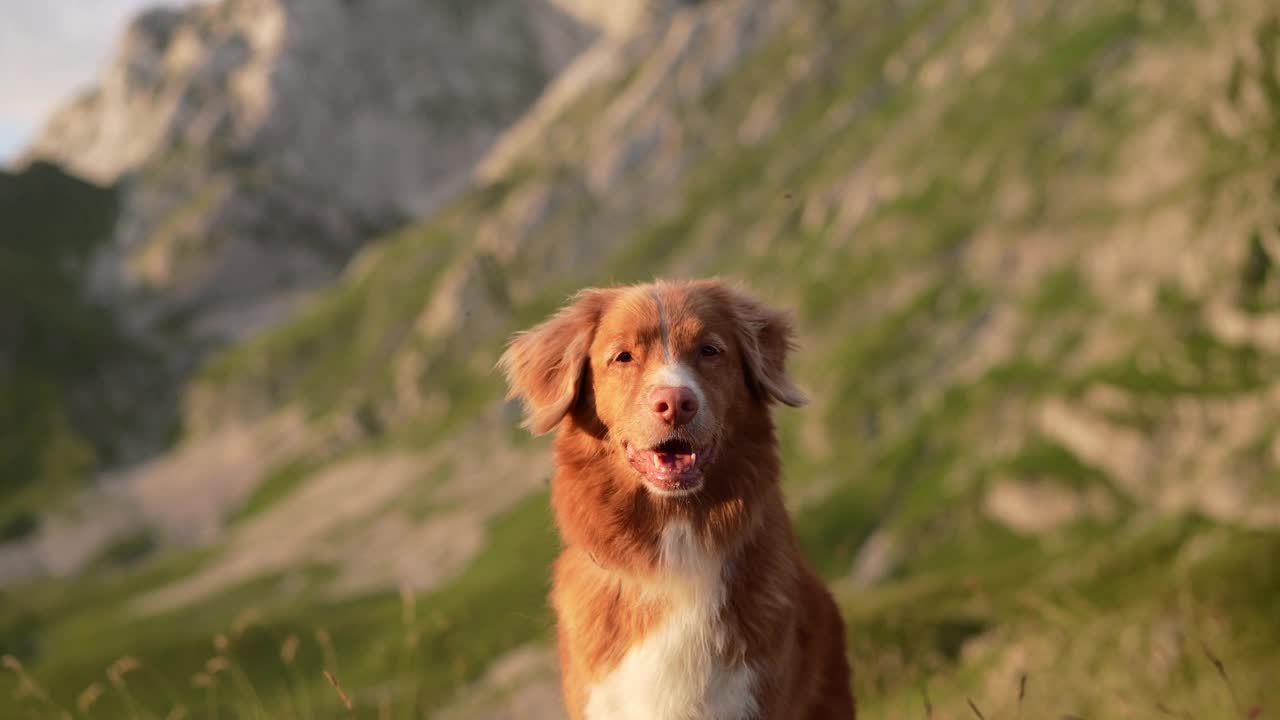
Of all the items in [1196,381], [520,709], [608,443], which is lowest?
[1196,381]

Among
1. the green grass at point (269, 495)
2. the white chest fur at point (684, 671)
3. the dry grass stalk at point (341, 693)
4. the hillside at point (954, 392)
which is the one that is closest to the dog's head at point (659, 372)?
the white chest fur at point (684, 671)

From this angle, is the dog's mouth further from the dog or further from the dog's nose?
the dog's nose

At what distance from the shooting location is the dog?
6883 millimetres

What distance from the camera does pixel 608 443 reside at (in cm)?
762

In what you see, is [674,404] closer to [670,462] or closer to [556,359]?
[670,462]

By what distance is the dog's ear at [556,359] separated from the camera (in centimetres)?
786

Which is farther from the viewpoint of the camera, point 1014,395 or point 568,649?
point 1014,395

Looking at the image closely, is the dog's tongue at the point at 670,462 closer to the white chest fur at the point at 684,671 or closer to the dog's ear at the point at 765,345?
the white chest fur at the point at 684,671

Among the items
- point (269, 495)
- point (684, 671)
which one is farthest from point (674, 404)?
point (269, 495)

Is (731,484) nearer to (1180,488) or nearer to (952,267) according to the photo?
(1180,488)

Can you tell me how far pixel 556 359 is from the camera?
816 centimetres

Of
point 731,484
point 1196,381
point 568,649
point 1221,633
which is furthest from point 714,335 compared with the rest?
point 1196,381

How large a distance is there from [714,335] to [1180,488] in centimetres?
10238

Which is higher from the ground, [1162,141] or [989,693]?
[1162,141]
